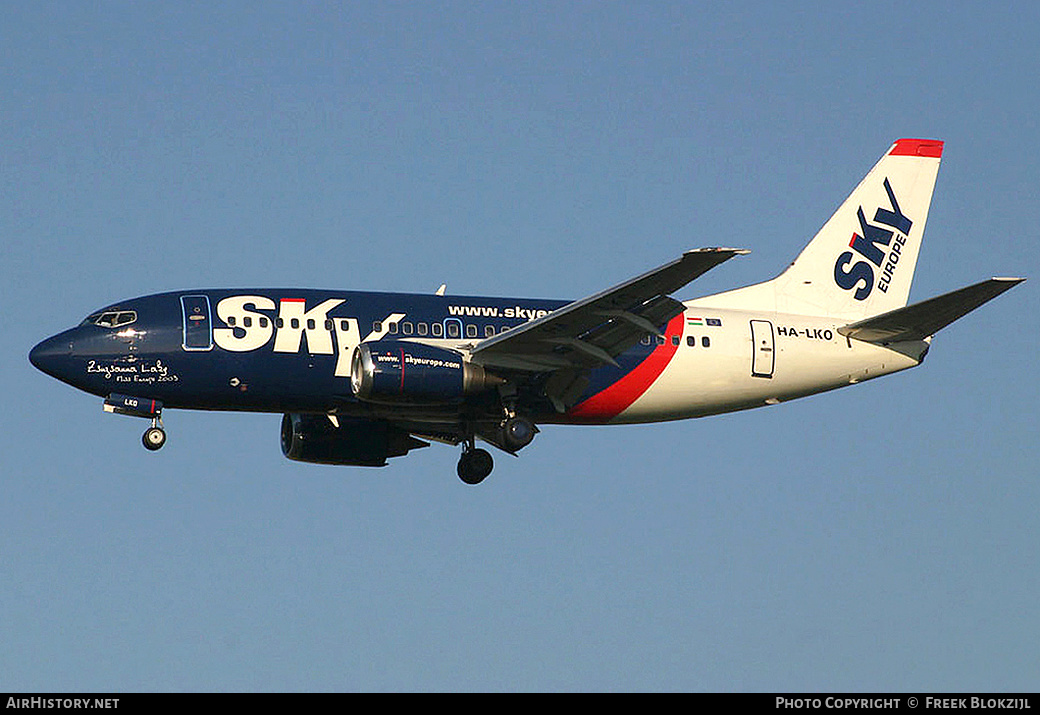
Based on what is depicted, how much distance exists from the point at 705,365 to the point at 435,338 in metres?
7.35

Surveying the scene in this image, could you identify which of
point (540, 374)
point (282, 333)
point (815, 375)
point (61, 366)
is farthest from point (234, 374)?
point (815, 375)


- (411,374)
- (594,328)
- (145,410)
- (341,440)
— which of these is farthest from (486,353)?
(145,410)

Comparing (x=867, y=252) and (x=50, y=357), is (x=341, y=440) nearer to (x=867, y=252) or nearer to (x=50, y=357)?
(x=50, y=357)

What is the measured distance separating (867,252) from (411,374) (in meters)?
15.6

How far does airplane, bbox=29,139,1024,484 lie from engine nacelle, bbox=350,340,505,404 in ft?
0.15

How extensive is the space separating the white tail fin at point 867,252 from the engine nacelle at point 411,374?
8.32m

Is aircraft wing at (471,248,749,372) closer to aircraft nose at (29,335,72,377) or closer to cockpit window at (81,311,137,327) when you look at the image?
cockpit window at (81,311,137,327)

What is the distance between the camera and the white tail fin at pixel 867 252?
4925 centimetres

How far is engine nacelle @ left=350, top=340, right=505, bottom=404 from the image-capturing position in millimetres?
42312

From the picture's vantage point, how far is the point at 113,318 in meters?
43.6

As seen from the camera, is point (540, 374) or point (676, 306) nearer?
point (676, 306)

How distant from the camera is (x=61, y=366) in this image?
43.0 m

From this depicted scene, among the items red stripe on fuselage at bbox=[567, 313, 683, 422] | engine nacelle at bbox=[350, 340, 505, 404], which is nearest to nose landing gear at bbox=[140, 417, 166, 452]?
engine nacelle at bbox=[350, 340, 505, 404]
